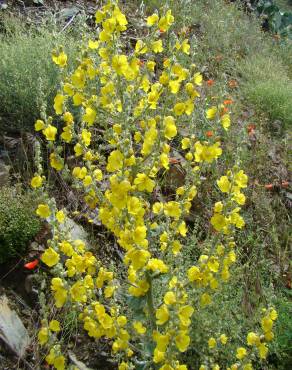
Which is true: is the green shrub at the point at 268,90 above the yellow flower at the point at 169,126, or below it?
below

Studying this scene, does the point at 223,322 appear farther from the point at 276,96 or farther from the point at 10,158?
the point at 276,96

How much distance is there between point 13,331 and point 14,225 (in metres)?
0.61

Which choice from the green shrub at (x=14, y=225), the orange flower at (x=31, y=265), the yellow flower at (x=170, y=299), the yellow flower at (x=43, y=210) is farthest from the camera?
the green shrub at (x=14, y=225)

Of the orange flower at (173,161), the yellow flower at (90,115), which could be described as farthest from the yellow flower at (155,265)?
the orange flower at (173,161)

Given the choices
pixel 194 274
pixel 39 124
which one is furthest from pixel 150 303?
pixel 39 124

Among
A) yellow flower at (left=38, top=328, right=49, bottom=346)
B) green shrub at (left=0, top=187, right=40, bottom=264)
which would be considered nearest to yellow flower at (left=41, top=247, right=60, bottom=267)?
yellow flower at (left=38, top=328, right=49, bottom=346)

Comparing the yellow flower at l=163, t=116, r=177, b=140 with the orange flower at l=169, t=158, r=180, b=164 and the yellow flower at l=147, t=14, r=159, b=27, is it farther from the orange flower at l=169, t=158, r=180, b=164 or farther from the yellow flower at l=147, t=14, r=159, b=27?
the orange flower at l=169, t=158, r=180, b=164

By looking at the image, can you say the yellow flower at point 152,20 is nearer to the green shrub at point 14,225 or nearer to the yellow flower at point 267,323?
the yellow flower at point 267,323

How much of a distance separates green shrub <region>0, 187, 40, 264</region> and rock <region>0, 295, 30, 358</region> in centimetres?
31

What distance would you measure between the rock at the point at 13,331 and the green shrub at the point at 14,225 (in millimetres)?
313

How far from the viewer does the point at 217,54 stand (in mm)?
5773

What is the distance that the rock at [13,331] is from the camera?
2555 mm

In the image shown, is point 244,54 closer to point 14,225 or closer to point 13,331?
point 14,225

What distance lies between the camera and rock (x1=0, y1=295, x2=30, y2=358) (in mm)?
2555
